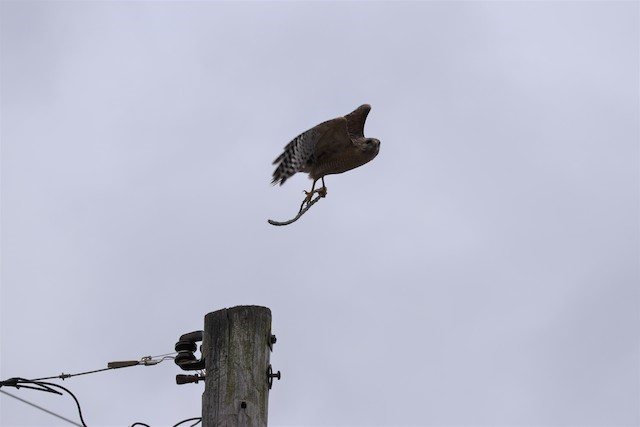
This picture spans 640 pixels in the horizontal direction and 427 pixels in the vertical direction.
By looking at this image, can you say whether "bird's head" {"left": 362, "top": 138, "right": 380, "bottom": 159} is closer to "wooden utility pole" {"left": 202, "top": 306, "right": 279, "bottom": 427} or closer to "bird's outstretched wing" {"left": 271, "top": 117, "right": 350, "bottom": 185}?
"bird's outstretched wing" {"left": 271, "top": 117, "right": 350, "bottom": 185}

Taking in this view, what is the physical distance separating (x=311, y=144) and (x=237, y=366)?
11.4ft

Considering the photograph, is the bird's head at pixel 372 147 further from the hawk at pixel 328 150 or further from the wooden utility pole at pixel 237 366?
the wooden utility pole at pixel 237 366

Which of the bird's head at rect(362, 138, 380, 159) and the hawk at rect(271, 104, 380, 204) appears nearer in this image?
the hawk at rect(271, 104, 380, 204)

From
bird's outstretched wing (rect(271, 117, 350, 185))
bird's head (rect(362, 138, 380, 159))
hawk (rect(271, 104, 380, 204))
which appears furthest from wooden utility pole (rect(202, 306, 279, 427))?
bird's head (rect(362, 138, 380, 159))

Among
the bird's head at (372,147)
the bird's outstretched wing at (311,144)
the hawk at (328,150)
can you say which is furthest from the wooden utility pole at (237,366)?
the bird's head at (372,147)

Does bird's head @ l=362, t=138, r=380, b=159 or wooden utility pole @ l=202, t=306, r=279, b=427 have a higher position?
bird's head @ l=362, t=138, r=380, b=159

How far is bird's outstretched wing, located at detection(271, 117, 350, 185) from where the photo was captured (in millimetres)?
7406

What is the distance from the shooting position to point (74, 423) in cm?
555

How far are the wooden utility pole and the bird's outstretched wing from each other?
2.63m

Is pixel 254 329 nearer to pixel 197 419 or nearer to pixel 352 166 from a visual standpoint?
pixel 197 419

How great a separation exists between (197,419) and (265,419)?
905 millimetres

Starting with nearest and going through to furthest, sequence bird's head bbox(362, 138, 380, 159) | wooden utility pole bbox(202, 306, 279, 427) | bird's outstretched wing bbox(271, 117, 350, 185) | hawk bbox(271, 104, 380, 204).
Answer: wooden utility pole bbox(202, 306, 279, 427)
bird's outstretched wing bbox(271, 117, 350, 185)
hawk bbox(271, 104, 380, 204)
bird's head bbox(362, 138, 380, 159)

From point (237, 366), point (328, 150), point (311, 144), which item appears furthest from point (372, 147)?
point (237, 366)

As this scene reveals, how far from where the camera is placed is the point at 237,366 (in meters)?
4.69
